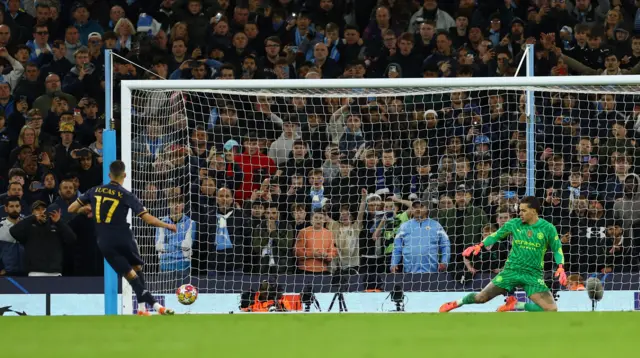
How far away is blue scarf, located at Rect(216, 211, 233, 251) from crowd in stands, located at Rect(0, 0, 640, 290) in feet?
0.06

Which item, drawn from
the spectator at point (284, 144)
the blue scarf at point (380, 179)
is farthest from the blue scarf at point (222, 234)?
the blue scarf at point (380, 179)

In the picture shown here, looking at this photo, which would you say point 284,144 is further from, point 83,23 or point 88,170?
point 83,23

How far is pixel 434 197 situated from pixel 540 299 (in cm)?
211

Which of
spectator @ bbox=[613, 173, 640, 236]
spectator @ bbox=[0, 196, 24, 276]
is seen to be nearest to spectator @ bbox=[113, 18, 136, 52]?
spectator @ bbox=[0, 196, 24, 276]

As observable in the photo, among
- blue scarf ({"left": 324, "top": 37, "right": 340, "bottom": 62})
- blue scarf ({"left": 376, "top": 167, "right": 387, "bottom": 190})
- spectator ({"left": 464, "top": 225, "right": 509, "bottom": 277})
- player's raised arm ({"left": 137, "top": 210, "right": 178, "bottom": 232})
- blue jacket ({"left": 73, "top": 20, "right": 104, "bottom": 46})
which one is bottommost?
spectator ({"left": 464, "top": 225, "right": 509, "bottom": 277})

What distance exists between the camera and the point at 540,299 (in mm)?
11141

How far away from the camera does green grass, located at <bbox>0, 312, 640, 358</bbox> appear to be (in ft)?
22.8

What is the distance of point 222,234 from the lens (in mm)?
12648

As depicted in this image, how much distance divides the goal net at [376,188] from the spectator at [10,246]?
1.37 metres

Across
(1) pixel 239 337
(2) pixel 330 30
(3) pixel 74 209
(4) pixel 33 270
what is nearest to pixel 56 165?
(4) pixel 33 270

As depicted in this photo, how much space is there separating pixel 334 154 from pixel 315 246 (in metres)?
1.21

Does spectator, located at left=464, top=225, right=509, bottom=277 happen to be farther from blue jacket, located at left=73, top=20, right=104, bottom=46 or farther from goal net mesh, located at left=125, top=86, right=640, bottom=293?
blue jacket, located at left=73, top=20, right=104, bottom=46

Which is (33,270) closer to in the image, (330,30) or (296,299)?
(296,299)

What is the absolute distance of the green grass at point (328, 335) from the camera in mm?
6961
